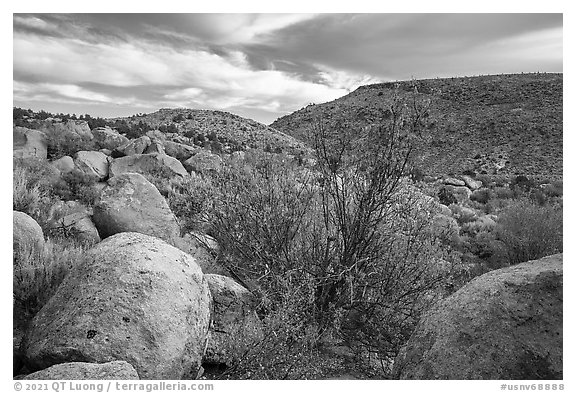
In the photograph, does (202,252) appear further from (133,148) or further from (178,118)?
(178,118)

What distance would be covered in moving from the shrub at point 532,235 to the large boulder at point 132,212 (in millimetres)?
8429

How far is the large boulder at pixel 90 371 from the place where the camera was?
328 centimetres

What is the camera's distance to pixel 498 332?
11.3ft

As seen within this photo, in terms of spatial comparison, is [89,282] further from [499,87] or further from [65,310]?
[499,87]

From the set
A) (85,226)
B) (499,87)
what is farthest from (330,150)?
(499,87)

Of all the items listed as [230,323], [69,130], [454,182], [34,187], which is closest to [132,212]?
[34,187]

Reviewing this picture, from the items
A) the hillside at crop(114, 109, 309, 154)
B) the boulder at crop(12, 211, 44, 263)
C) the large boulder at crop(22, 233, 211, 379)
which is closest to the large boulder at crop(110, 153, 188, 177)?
the boulder at crop(12, 211, 44, 263)

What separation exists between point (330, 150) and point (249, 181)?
145 centimetres

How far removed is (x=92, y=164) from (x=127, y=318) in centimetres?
873

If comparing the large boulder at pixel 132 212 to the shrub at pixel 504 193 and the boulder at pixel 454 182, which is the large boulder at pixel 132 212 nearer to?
the shrub at pixel 504 193

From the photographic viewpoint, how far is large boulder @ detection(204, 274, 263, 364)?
4.61m

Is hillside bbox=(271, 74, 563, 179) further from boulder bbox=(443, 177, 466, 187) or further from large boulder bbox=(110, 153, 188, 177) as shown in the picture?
large boulder bbox=(110, 153, 188, 177)

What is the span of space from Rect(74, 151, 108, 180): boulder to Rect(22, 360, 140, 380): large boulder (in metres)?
8.15

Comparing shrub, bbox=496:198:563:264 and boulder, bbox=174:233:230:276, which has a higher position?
boulder, bbox=174:233:230:276
